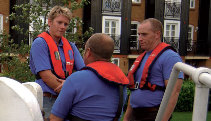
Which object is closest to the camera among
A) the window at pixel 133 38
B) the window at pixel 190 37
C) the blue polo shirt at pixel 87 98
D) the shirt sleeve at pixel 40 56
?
the blue polo shirt at pixel 87 98

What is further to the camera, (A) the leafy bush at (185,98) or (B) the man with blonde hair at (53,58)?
(A) the leafy bush at (185,98)

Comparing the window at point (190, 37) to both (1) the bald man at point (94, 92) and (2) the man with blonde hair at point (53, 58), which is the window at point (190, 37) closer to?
(2) the man with blonde hair at point (53, 58)

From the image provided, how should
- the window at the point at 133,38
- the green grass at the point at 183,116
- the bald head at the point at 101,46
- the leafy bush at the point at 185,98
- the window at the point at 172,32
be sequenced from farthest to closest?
the window at the point at 172,32 → the window at the point at 133,38 → the leafy bush at the point at 185,98 → the green grass at the point at 183,116 → the bald head at the point at 101,46

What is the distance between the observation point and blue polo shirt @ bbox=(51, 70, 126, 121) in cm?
194

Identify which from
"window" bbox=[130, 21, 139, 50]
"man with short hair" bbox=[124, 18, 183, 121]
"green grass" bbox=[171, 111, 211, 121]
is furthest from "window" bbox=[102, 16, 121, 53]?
"man with short hair" bbox=[124, 18, 183, 121]

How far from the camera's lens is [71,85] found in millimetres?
1941

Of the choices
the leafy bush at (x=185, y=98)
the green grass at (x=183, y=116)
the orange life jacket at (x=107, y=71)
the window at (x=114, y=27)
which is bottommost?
the green grass at (x=183, y=116)

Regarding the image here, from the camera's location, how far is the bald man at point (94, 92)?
1945 mm

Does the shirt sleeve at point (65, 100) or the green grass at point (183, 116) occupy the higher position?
the shirt sleeve at point (65, 100)

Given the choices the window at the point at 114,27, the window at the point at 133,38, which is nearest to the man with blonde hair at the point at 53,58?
the window at the point at 114,27

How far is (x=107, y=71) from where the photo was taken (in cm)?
198

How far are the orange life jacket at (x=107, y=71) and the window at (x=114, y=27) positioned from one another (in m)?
20.6

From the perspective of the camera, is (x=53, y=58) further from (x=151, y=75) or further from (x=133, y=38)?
(x=133, y=38)

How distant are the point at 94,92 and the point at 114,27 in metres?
21.4
